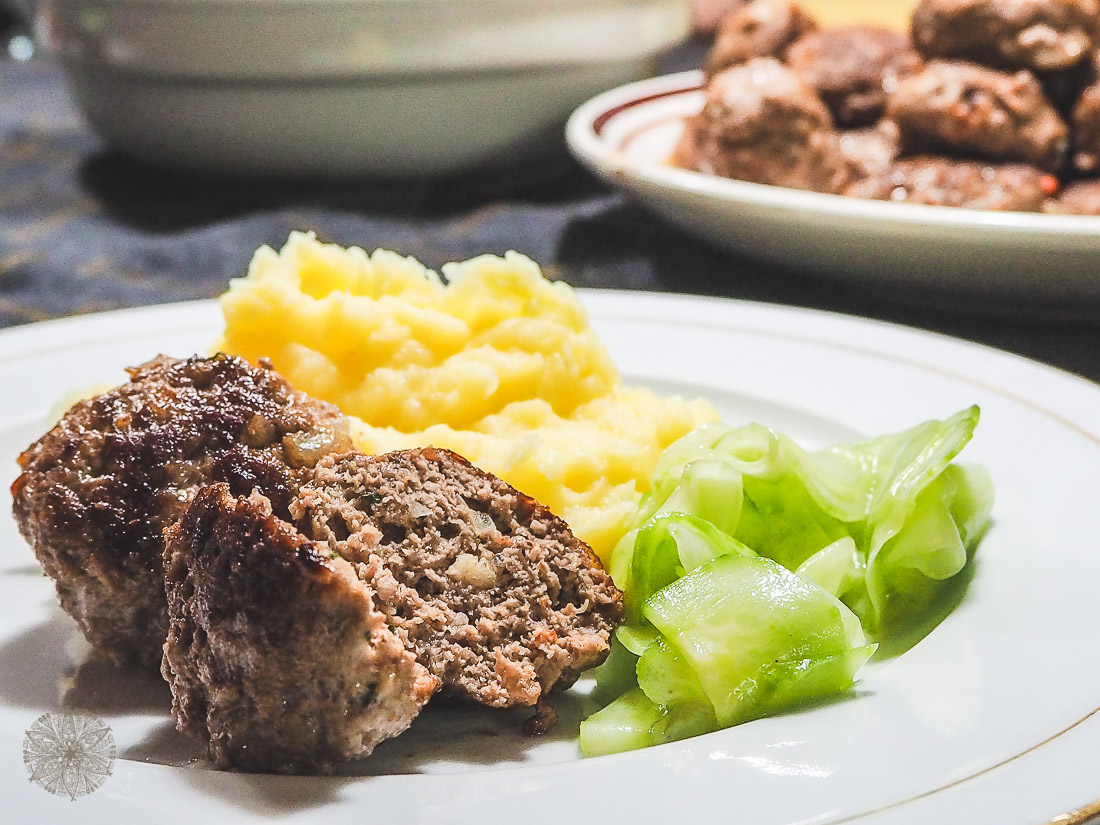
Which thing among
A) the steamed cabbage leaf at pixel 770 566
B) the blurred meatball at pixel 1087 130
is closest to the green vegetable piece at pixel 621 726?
the steamed cabbage leaf at pixel 770 566

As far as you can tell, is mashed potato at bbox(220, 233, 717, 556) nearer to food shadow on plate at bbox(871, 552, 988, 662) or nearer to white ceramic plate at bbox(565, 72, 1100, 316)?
food shadow on plate at bbox(871, 552, 988, 662)

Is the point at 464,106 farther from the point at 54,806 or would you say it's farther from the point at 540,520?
the point at 54,806

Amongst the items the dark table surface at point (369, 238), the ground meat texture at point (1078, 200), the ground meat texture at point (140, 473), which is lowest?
the dark table surface at point (369, 238)

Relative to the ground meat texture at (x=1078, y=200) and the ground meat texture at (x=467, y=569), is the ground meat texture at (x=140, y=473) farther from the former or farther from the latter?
the ground meat texture at (x=1078, y=200)

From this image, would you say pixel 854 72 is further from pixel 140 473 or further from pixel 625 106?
pixel 140 473

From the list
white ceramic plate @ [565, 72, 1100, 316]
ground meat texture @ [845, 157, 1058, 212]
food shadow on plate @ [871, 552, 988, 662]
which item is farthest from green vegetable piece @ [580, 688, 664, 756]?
ground meat texture @ [845, 157, 1058, 212]

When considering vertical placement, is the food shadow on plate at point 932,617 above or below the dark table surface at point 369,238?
above
